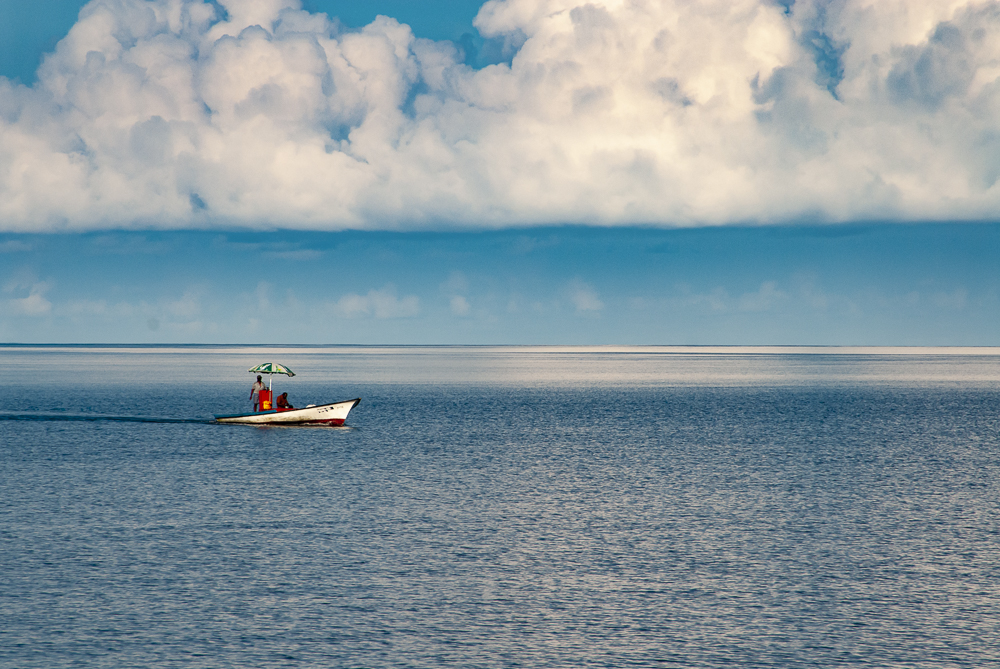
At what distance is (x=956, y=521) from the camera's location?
34.5 metres

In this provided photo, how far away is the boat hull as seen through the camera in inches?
2793

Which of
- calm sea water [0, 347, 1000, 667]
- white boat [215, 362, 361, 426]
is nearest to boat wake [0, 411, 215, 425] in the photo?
white boat [215, 362, 361, 426]

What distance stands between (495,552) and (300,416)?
44490mm

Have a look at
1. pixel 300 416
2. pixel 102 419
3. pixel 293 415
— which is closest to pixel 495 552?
pixel 293 415

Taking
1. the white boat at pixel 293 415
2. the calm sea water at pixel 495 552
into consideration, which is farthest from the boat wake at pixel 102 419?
the calm sea water at pixel 495 552

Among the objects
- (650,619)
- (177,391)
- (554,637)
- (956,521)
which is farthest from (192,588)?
(177,391)

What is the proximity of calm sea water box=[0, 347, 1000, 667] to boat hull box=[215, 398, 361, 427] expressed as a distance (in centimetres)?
723

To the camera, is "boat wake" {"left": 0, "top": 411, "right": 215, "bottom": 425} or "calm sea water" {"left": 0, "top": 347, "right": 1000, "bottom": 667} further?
"boat wake" {"left": 0, "top": 411, "right": 215, "bottom": 425}

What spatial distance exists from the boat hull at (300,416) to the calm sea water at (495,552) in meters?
7.23

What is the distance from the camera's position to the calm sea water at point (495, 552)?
2075 centimetres

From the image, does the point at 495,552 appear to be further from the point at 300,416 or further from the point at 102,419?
the point at 102,419

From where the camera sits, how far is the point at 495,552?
1152 inches

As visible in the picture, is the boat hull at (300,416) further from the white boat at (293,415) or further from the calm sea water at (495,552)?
the calm sea water at (495,552)

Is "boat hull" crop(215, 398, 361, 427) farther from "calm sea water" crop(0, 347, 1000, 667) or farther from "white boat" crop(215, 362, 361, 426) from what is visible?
"calm sea water" crop(0, 347, 1000, 667)
